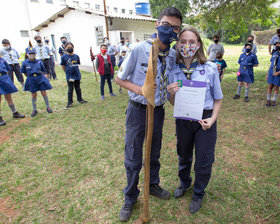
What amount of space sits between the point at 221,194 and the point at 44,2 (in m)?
25.3

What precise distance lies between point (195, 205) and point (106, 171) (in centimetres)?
150

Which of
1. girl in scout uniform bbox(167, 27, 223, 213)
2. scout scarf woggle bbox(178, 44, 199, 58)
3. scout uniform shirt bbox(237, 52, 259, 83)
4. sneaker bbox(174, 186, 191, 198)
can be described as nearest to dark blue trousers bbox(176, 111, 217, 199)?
girl in scout uniform bbox(167, 27, 223, 213)

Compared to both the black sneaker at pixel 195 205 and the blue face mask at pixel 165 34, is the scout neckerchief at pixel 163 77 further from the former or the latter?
the black sneaker at pixel 195 205

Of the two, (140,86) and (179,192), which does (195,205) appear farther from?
(140,86)

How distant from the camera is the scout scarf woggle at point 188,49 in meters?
1.99

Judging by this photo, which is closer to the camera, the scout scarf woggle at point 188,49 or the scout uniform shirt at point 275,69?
the scout scarf woggle at point 188,49

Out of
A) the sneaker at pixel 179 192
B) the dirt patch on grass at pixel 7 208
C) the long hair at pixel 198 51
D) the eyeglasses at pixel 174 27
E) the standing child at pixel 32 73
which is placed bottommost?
the dirt patch on grass at pixel 7 208

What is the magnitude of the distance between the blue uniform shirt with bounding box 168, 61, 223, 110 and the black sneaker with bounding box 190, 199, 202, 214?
48.3 inches

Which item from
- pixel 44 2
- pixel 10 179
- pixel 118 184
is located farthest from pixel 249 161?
pixel 44 2

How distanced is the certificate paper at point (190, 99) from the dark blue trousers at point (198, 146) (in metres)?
0.12

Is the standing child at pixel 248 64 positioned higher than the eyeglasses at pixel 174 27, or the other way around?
the eyeglasses at pixel 174 27

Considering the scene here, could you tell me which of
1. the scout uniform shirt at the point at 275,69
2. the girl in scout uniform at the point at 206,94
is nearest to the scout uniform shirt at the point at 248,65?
the scout uniform shirt at the point at 275,69

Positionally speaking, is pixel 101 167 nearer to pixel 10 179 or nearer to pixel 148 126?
pixel 10 179

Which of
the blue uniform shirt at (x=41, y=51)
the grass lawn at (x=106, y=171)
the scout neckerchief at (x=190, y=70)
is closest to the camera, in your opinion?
the scout neckerchief at (x=190, y=70)
